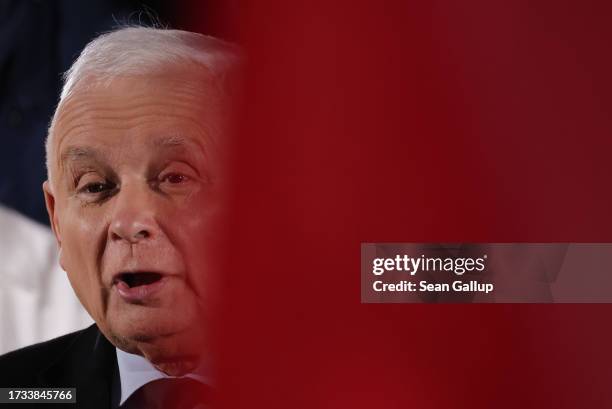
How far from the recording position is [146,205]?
5.81ft

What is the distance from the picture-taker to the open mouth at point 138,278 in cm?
178

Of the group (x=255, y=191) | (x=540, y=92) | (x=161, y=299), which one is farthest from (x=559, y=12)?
(x=161, y=299)

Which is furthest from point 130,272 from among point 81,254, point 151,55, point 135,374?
point 151,55

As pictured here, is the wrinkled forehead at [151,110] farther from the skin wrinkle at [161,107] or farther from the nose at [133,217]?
the nose at [133,217]

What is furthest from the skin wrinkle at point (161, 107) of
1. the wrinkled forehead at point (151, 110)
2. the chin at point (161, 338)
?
the chin at point (161, 338)

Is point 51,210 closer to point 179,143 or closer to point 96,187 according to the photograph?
point 96,187

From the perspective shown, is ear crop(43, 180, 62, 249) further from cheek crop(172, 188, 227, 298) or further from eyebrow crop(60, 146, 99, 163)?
cheek crop(172, 188, 227, 298)

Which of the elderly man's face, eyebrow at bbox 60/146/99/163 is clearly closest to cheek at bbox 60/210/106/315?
the elderly man's face

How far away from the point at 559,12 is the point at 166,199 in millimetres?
989

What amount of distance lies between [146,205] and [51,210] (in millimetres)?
275

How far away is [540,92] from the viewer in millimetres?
1808

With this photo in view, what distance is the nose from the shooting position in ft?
5.77

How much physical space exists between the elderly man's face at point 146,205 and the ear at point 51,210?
0.19 feet

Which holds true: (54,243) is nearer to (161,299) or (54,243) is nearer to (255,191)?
(161,299)
